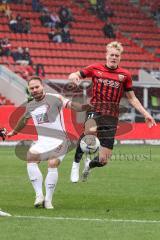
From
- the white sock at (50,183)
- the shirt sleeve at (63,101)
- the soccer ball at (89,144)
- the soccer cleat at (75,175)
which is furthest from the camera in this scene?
the soccer ball at (89,144)

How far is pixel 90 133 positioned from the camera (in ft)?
41.7

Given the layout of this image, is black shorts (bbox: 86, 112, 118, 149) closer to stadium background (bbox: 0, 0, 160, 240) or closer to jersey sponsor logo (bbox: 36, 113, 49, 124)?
stadium background (bbox: 0, 0, 160, 240)

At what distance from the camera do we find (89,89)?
30547 mm

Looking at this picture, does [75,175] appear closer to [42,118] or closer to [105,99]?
[105,99]

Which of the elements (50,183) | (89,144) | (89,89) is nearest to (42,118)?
(50,183)

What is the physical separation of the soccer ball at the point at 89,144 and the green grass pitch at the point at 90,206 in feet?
2.46

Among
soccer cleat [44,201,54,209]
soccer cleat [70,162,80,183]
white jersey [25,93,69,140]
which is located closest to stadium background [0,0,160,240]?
soccer cleat [44,201,54,209]

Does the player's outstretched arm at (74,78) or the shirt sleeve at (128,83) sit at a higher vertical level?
the player's outstretched arm at (74,78)

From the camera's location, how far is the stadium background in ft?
36.5

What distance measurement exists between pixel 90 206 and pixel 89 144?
1.92m

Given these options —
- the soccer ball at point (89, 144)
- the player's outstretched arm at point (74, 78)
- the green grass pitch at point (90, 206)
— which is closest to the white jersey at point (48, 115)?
the player's outstretched arm at point (74, 78)

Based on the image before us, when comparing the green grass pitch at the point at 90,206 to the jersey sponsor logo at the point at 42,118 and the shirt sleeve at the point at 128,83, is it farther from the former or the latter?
the shirt sleeve at the point at 128,83

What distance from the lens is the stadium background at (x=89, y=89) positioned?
11117 millimetres

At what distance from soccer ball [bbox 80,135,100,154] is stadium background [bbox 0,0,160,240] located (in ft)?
2.47
